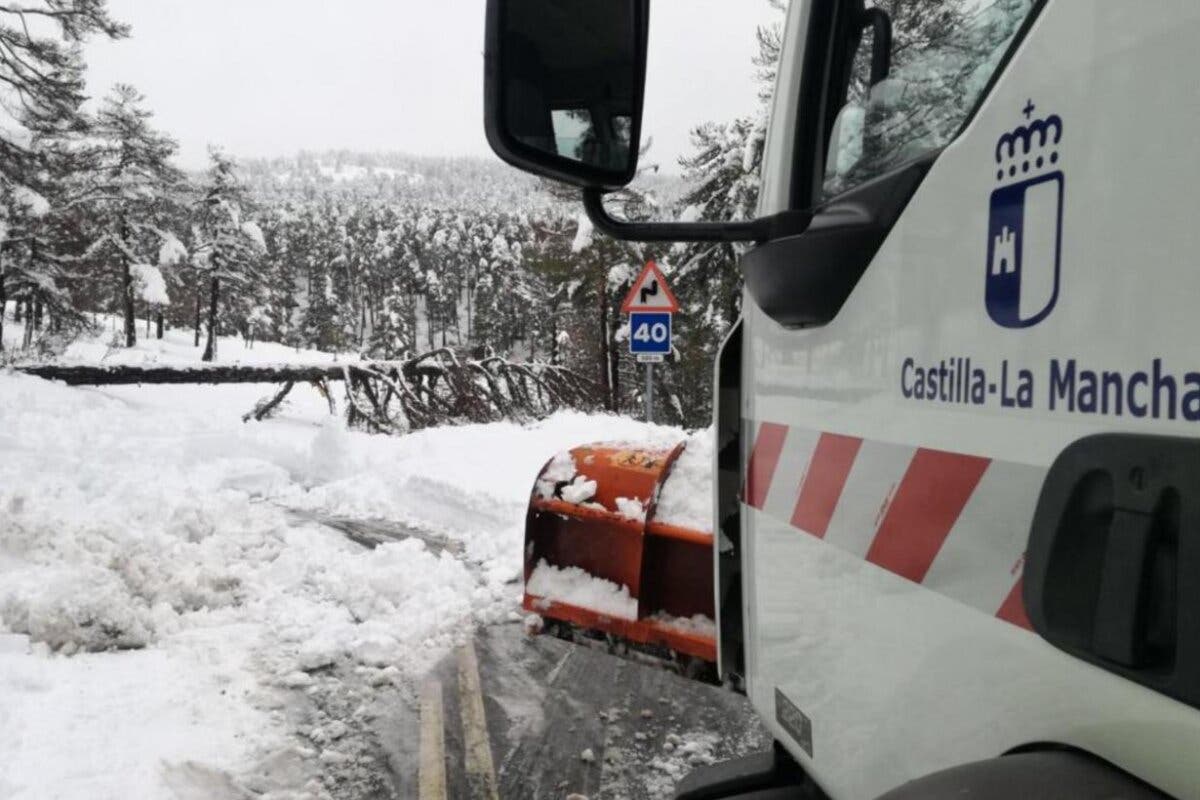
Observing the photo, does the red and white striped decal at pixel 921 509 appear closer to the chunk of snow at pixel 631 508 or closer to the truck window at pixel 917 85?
the truck window at pixel 917 85

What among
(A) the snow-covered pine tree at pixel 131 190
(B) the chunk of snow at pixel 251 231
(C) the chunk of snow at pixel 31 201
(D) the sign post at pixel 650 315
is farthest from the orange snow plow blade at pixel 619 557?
(B) the chunk of snow at pixel 251 231

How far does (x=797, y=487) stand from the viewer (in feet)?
5.44

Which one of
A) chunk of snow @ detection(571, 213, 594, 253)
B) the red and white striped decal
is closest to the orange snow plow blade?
the red and white striped decal

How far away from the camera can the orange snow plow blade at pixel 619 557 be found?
257 cm

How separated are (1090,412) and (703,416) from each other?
2928 centimetres

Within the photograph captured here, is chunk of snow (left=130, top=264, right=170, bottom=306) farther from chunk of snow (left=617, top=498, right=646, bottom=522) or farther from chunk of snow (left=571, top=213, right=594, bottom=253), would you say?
chunk of snow (left=617, top=498, right=646, bottom=522)

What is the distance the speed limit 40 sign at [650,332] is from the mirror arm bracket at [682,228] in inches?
422

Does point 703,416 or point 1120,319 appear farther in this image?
point 703,416

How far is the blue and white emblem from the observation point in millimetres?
950

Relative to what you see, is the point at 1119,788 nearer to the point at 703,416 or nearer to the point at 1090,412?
the point at 1090,412

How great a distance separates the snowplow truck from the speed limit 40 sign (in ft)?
34.7

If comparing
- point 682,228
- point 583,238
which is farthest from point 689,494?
point 583,238


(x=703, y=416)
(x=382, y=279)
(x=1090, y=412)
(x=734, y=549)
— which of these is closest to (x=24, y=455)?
(x=734, y=549)

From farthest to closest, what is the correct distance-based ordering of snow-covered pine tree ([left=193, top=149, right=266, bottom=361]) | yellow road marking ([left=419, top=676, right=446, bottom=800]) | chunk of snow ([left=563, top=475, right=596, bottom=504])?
snow-covered pine tree ([left=193, top=149, right=266, bottom=361])
yellow road marking ([left=419, top=676, right=446, bottom=800])
chunk of snow ([left=563, top=475, right=596, bottom=504])
